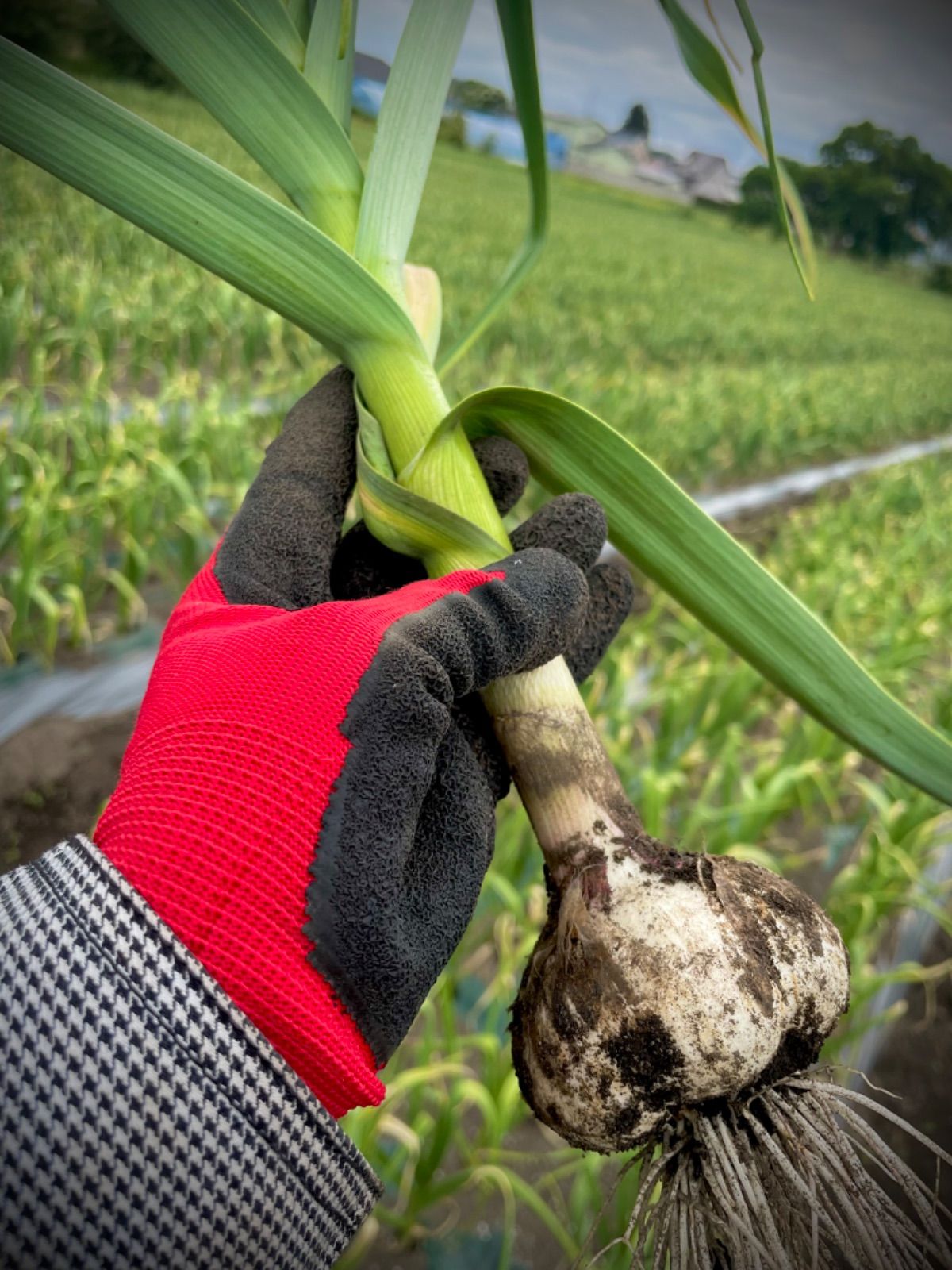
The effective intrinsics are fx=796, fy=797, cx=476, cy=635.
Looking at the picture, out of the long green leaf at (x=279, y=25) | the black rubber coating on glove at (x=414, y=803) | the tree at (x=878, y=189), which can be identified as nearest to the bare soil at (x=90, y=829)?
Result: the black rubber coating on glove at (x=414, y=803)

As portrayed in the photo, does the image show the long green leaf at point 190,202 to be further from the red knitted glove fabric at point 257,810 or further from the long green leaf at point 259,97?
the red knitted glove fabric at point 257,810

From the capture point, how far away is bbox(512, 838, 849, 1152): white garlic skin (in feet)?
1.91

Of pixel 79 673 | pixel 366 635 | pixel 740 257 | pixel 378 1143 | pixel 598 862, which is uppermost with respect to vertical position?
pixel 740 257

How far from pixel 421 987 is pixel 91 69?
3774 millimetres

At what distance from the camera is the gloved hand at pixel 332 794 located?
1.64ft

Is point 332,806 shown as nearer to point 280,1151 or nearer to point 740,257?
point 280,1151

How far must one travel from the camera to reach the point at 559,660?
2.42 ft

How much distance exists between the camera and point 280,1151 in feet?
1.55

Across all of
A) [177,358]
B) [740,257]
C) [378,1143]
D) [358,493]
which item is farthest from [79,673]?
[740,257]

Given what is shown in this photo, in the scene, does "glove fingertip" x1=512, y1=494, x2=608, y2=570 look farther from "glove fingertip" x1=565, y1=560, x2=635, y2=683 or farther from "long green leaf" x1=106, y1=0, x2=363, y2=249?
"long green leaf" x1=106, y1=0, x2=363, y2=249

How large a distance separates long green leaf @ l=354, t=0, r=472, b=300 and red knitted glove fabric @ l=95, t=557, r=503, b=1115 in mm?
393

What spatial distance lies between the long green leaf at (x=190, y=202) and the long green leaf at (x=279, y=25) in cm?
22

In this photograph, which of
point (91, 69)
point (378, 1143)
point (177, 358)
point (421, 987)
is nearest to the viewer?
point (421, 987)

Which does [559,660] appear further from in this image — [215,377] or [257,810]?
[215,377]
